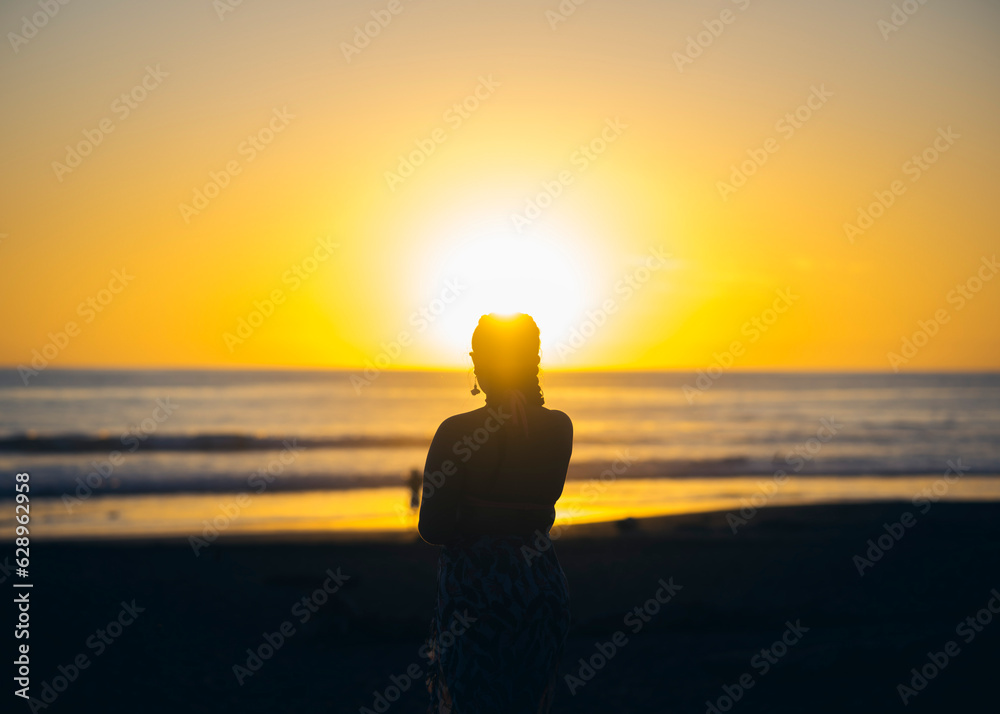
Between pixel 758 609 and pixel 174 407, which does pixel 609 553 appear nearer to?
pixel 758 609

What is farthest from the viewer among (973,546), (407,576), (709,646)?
(973,546)

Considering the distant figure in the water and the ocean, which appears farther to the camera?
the ocean

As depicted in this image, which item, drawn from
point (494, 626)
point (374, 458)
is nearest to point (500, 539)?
point (494, 626)

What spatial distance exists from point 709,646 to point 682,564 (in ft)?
10.3

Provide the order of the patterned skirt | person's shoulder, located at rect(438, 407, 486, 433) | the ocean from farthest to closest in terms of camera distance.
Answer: the ocean
the patterned skirt
person's shoulder, located at rect(438, 407, 486, 433)

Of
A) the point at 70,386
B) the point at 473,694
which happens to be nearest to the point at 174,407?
the point at 70,386

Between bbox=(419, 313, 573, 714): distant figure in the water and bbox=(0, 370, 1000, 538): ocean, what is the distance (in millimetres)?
11707

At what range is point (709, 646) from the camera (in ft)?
22.7

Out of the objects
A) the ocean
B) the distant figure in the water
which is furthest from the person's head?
the ocean

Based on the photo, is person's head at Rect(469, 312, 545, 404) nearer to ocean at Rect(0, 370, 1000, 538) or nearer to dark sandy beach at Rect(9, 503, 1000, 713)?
dark sandy beach at Rect(9, 503, 1000, 713)

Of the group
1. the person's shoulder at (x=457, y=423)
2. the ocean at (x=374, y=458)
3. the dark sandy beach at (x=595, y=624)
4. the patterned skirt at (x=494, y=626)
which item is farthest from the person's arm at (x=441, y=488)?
the ocean at (x=374, y=458)

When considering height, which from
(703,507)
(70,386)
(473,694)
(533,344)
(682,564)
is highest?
(70,386)

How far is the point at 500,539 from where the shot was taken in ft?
9.30

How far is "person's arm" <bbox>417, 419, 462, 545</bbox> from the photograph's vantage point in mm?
2701
